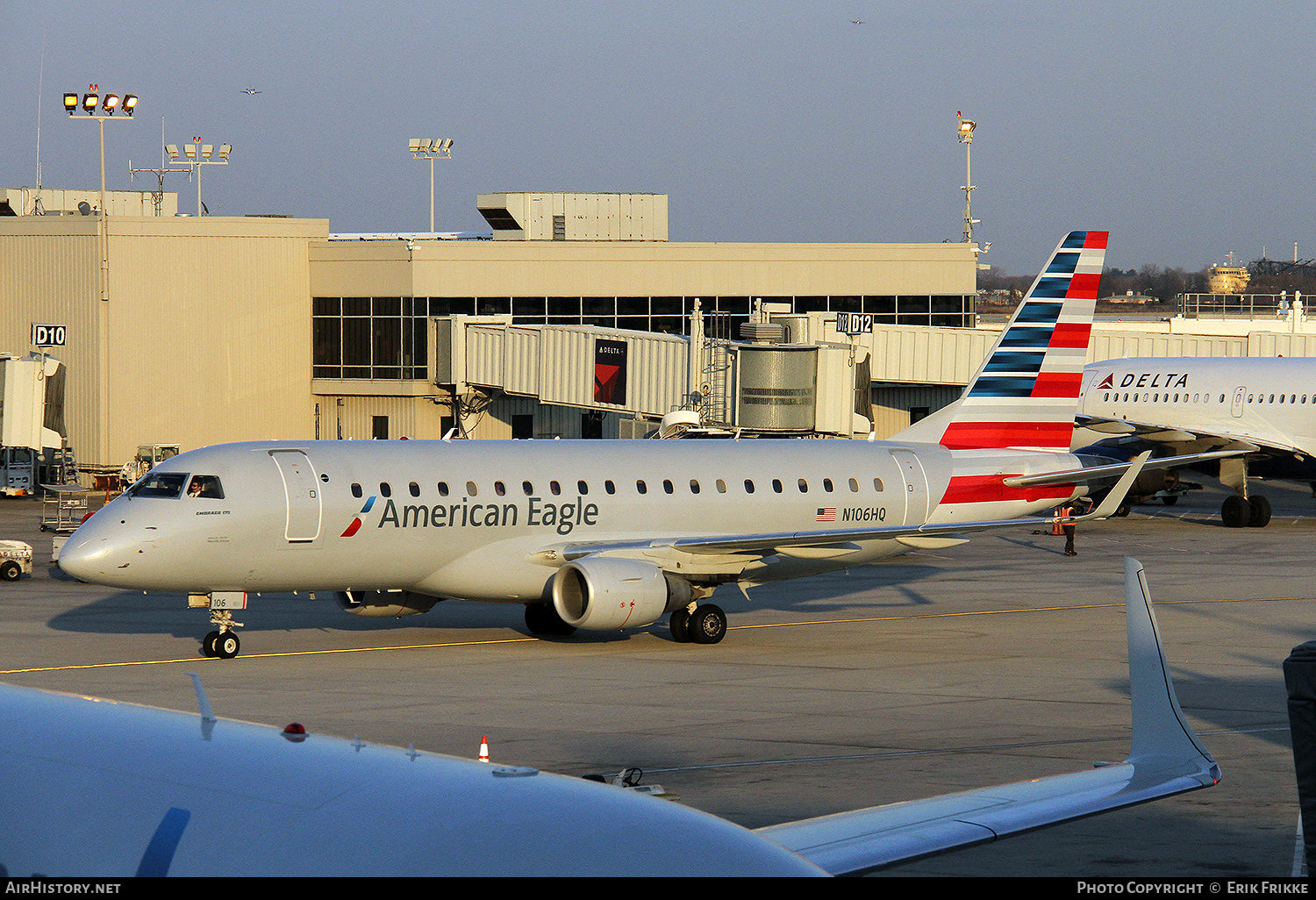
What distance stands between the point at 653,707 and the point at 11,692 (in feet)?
43.3

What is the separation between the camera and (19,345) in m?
63.9

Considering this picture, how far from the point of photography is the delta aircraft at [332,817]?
241 inches

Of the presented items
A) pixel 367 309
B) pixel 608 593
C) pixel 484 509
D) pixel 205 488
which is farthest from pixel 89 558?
pixel 367 309

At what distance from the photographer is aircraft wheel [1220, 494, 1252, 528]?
4797 centimetres

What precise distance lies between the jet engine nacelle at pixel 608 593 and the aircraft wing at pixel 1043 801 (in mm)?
14724

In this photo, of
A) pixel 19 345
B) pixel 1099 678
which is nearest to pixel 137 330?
pixel 19 345

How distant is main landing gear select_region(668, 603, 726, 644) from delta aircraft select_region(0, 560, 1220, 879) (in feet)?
59.5

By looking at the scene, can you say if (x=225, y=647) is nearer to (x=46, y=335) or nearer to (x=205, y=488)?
(x=205, y=488)

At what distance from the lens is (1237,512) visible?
4812cm

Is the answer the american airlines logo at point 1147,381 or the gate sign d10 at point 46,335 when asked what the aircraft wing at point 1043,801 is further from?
the gate sign d10 at point 46,335

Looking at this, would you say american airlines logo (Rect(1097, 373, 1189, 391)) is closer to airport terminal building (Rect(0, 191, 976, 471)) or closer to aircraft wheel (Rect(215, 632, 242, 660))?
airport terminal building (Rect(0, 191, 976, 471))

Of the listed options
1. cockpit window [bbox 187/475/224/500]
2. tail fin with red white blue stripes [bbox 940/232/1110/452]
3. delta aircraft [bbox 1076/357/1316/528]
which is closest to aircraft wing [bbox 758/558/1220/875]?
cockpit window [bbox 187/475/224/500]

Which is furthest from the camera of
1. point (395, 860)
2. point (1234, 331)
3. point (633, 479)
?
point (1234, 331)

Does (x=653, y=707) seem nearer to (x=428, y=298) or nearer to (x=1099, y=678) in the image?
(x=1099, y=678)
